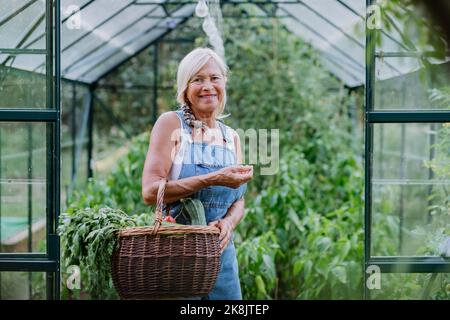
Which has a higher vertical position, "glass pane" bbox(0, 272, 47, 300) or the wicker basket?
the wicker basket

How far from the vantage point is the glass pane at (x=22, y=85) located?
309 centimetres

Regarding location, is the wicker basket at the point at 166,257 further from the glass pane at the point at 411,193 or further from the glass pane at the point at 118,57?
the glass pane at the point at 118,57

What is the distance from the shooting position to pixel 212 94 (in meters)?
2.45

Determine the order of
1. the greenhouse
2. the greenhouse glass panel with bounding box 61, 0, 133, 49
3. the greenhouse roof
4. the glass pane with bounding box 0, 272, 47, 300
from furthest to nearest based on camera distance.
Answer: the glass pane with bounding box 0, 272, 47, 300 → the greenhouse glass panel with bounding box 61, 0, 133, 49 → the greenhouse roof → the greenhouse

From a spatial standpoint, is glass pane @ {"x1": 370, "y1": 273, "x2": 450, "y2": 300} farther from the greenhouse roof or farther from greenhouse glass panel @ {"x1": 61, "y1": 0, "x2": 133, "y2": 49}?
greenhouse glass panel @ {"x1": 61, "y1": 0, "x2": 133, "y2": 49}

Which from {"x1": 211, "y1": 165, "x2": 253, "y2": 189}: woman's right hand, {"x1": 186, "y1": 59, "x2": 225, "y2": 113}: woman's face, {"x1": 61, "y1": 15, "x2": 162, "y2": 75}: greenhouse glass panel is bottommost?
{"x1": 211, "y1": 165, "x2": 253, "y2": 189}: woman's right hand

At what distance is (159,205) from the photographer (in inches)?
88.0

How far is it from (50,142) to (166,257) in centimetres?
109

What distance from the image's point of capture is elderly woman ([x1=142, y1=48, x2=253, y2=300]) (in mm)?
2355

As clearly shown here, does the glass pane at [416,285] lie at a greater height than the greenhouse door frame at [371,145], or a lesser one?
lesser

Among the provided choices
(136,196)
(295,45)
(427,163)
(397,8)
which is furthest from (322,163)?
(397,8)

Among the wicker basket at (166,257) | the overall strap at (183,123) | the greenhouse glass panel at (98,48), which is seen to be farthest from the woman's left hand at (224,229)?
the greenhouse glass panel at (98,48)

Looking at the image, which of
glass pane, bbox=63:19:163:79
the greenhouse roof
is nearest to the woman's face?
the greenhouse roof
